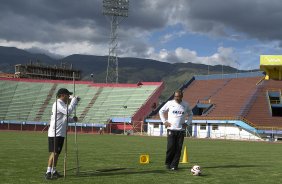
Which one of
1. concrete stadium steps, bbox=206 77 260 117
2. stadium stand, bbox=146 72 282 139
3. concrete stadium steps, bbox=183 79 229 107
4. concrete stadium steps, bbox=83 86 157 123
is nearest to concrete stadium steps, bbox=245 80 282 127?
stadium stand, bbox=146 72 282 139

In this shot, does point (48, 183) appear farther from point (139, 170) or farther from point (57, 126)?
point (139, 170)

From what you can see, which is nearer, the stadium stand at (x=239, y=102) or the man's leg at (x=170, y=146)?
the man's leg at (x=170, y=146)

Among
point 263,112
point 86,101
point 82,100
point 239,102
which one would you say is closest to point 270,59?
point 263,112

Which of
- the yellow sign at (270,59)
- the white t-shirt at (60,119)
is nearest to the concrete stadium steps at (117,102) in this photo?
the yellow sign at (270,59)

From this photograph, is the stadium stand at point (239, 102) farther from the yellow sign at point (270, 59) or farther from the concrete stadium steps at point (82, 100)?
the yellow sign at point (270, 59)

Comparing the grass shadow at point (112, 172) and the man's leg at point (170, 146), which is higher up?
the man's leg at point (170, 146)

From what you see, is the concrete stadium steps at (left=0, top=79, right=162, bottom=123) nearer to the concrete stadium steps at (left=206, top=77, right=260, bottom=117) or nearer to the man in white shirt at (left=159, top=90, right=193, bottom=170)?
the concrete stadium steps at (left=206, top=77, right=260, bottom=117)

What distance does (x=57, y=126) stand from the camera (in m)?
10.2

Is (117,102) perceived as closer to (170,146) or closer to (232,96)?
(232,96)

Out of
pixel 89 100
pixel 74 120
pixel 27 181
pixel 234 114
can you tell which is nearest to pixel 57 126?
pixel 74 120

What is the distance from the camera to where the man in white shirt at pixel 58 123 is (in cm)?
994

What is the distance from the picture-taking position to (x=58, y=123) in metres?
10.2

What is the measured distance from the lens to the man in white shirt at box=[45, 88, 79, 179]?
9.94 meters

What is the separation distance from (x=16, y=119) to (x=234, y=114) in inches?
1459
